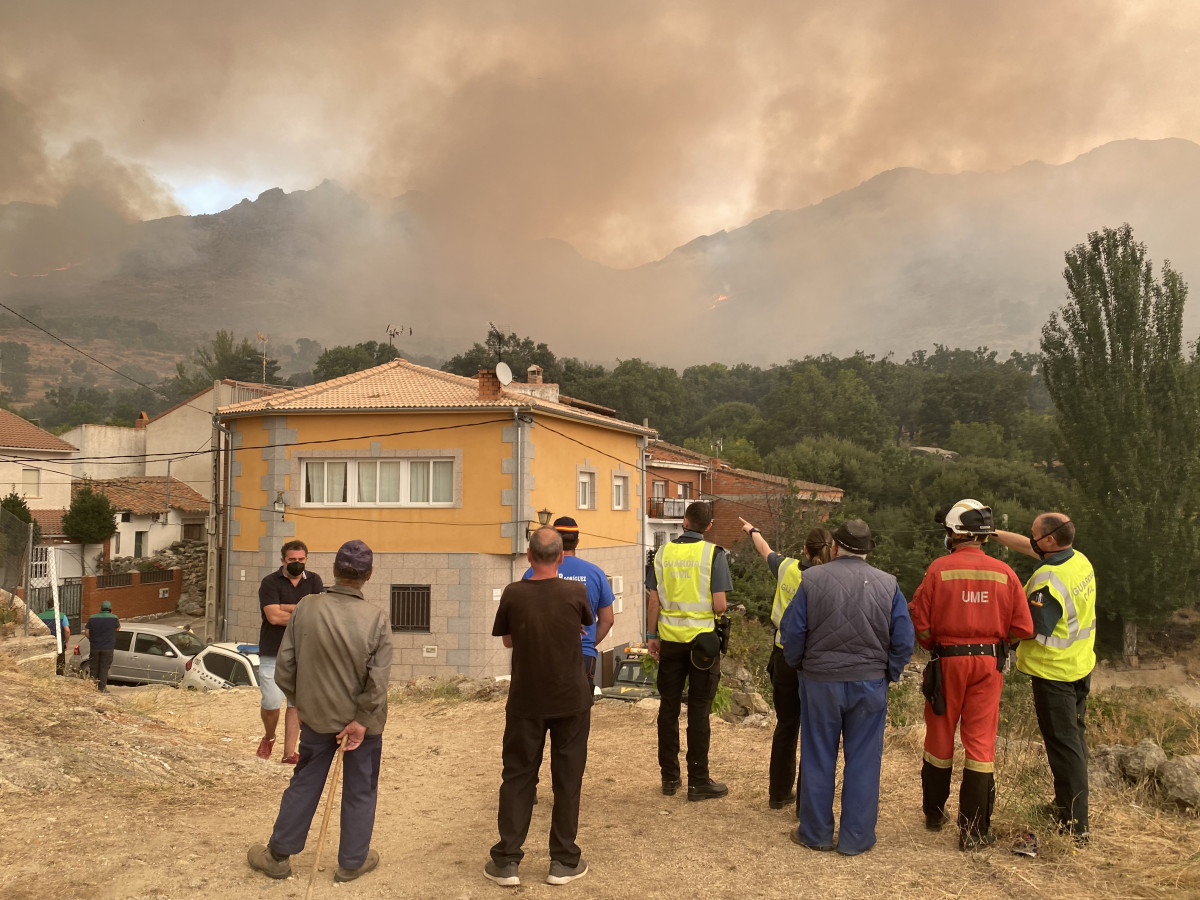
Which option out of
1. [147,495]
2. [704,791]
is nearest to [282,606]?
[704,791]

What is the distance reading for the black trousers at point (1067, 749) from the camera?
15.9ft

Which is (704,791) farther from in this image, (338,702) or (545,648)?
(338,702)

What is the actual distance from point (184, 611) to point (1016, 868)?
A: 109ft

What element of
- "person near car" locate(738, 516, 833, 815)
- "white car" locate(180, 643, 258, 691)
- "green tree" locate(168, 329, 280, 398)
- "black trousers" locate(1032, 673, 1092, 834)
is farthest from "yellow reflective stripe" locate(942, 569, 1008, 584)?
"green tree" locate(168, 329, 280, 398)

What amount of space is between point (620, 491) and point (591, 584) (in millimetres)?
19420

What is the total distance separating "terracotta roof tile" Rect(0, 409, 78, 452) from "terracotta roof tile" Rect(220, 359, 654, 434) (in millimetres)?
20404

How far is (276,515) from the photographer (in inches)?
808

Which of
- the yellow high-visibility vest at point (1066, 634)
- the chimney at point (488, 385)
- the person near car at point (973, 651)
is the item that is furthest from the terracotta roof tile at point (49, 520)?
the yellow high-visibility vest at point (1066, 634)

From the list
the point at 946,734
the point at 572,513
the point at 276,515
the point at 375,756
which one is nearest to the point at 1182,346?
the point at 572,513

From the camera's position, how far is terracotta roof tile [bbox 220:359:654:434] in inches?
792

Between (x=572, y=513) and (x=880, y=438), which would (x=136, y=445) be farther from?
(x=880, y=438)

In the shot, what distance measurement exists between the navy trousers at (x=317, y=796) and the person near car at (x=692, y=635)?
6.92ft

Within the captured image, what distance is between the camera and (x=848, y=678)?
190 inches

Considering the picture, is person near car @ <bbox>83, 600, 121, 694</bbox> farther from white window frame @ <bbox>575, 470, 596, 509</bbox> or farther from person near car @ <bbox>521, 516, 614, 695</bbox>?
white window frame @ <bbox>575, 470, 596, 509</bbox>
